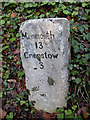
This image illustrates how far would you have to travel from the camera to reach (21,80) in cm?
267

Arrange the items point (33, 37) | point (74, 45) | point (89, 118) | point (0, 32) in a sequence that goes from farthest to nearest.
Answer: point (0, 32)
point (74, 45)
point (33, 37)
point (89, 118)

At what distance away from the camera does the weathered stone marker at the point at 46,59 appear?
1.97m

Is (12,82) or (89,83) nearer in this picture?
(89,83)

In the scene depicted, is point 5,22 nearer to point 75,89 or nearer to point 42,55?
point 42,55

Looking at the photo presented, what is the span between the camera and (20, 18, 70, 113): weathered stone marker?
197 centimetres

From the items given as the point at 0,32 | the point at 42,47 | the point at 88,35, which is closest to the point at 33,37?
the point at 42,47

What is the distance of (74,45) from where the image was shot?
2197mm

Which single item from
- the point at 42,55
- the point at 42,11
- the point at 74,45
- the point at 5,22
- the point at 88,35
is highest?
the point at 42,11

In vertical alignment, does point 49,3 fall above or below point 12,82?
above

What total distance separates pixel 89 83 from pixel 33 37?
1.09 meters

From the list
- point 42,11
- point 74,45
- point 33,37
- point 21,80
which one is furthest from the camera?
point 42,11

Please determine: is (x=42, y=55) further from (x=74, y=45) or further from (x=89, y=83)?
(x=89, y=83)

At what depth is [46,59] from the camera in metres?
2.09

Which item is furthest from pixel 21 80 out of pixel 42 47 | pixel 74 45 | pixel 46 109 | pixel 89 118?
pixel 89 118
